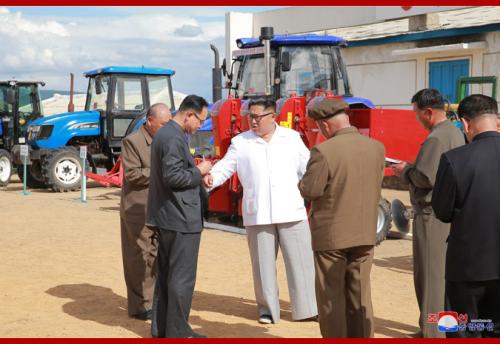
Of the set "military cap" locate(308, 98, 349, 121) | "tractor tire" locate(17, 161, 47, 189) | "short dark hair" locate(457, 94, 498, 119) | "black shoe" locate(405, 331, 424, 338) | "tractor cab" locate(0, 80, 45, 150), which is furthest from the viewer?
"tractor cab" locate(0, 80, 45, 150)

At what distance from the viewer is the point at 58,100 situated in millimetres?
39219

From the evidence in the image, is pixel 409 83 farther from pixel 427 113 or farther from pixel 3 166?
pixel 427 113

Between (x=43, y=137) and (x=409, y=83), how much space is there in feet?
27.1

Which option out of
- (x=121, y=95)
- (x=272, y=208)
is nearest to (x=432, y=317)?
(x=272, y=208)

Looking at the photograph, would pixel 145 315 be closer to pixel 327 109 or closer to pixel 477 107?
pixel 327 109

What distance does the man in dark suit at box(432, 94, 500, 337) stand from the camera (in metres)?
3.91

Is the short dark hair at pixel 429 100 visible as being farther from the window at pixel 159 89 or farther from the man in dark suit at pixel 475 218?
the window at pixel 159 89

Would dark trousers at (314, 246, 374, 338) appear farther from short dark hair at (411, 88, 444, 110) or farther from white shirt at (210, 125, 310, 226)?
white shirt at (210, 125, 310, 226)

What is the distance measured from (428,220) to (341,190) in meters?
0.98

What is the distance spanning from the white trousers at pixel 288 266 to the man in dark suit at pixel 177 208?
2.72ft

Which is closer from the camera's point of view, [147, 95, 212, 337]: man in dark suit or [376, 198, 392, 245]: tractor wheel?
[147, 95, 212, 337]: man in dark suit

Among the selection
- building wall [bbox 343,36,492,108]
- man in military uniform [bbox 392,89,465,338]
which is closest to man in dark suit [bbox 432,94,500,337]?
man in military uniform [bbox 392,89,465,338]

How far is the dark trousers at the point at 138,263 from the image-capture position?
6379mm

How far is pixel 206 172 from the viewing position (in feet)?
18.1
